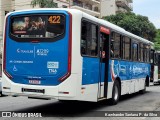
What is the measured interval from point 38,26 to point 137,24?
183 ft

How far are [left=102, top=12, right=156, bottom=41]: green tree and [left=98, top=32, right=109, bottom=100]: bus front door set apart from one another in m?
52.6

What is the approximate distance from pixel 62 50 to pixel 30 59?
111cm

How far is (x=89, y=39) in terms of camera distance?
12.7m

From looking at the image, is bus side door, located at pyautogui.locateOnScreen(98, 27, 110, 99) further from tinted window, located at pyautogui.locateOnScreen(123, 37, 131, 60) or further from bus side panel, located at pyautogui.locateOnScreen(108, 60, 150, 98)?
tinted window, located at pyautogui.locateOnScreen(123, 37, 131, 60)

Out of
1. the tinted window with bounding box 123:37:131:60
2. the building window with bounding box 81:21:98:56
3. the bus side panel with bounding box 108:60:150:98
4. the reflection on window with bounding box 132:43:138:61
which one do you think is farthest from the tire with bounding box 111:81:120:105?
the reflection on window with bounding box 132:43:138:61

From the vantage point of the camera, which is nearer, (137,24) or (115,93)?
(115,93)

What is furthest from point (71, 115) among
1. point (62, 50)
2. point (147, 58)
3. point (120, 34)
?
point (147, 58)

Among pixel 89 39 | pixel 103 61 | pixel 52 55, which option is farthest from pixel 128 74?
pixel 52 55

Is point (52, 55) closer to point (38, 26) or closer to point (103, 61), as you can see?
point (38, 26)

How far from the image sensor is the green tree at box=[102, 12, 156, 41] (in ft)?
219

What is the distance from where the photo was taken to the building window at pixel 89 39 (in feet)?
40.2

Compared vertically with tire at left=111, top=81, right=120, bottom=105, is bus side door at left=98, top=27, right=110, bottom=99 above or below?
above

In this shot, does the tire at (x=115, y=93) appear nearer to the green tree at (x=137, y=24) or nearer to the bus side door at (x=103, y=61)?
the bus side door at (x=103, y=61)

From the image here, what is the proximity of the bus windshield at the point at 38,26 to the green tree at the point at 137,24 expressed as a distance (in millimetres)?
55138
